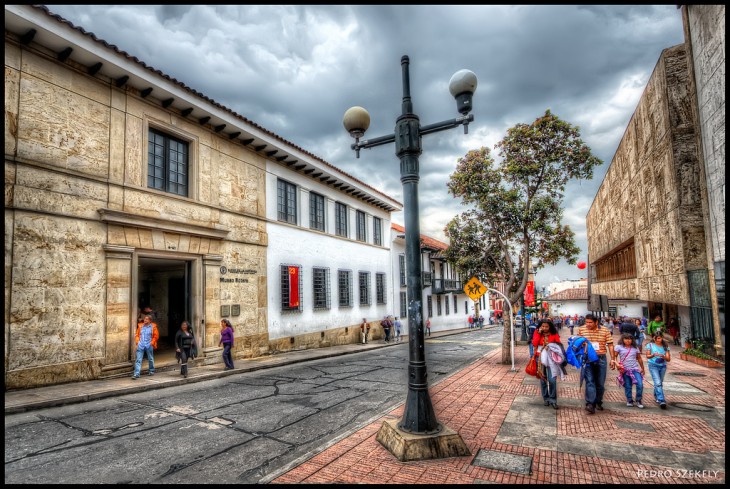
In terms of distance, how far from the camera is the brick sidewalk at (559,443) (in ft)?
13.8

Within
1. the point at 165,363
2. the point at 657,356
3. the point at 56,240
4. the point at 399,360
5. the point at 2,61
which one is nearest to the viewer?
the point at 657,356

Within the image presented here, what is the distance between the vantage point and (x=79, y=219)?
374 inches

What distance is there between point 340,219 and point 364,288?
4239 millimetres

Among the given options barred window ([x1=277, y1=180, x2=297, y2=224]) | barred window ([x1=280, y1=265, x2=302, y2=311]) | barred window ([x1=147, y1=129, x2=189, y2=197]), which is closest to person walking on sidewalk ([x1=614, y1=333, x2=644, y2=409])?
barred window ([x1=280, y1=265, x2=302, y2=311])

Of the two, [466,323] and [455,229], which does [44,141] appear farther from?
[466,323]

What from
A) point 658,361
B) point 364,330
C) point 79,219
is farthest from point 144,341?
point 364,330

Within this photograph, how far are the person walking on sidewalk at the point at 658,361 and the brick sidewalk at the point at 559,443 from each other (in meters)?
0.23

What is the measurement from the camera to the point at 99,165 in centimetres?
1011

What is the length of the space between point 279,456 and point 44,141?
30.4ft

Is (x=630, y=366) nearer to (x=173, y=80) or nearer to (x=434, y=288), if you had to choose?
(x=173, y=80)

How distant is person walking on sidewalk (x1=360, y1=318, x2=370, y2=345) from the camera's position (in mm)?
20475

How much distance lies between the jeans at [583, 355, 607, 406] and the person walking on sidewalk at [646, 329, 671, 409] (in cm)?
85

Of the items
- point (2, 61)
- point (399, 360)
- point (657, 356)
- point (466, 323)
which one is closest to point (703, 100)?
point (657, 356)

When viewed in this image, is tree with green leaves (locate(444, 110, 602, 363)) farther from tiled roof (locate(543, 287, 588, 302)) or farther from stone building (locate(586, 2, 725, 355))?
tiled roof (locate(543, 287, 588, 302))
